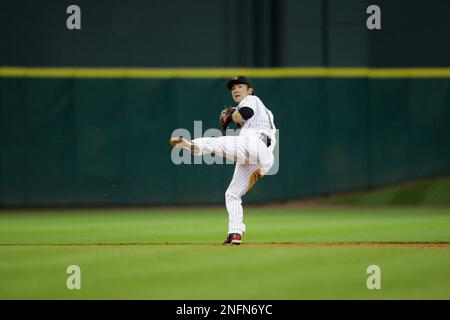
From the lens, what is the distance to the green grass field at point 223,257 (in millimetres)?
7125

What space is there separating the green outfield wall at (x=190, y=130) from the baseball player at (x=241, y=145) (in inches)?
239

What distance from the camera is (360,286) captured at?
7.25 m

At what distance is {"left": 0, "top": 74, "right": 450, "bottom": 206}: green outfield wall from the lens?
1633 centimetres

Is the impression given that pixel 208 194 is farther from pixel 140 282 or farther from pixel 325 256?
pixel 140 282

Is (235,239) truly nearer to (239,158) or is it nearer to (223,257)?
(239,158)

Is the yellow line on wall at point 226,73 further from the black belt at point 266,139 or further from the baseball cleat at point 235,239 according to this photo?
the baseball cleat at point 235,239

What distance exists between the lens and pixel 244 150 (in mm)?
9930

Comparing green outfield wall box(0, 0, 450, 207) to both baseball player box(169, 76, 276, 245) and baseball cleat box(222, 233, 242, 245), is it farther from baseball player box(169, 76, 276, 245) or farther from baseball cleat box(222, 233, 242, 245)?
baseball cleat box(222, 233, 242, 245)

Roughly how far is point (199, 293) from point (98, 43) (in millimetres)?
12366

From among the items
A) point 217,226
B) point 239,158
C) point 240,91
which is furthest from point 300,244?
point 217,226

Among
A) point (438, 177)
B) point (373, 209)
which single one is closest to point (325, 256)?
point (373, 209)

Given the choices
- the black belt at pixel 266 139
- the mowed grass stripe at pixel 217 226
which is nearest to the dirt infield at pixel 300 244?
the mowed grass stripe at pixel 217 226

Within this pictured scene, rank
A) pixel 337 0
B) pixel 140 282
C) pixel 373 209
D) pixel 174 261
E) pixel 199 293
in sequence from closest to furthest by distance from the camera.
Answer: pixel 199 293, pixel 140 282, pixel 174 261, pixel 373 209, pixel 337 0

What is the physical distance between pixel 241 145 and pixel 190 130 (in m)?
6.55
